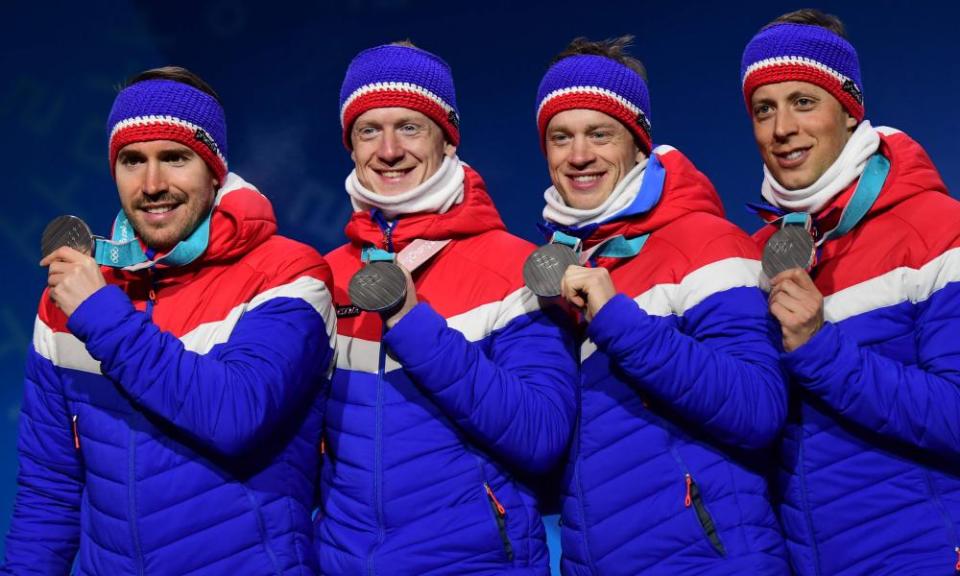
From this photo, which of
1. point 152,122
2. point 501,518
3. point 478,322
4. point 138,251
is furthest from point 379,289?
point 152,122

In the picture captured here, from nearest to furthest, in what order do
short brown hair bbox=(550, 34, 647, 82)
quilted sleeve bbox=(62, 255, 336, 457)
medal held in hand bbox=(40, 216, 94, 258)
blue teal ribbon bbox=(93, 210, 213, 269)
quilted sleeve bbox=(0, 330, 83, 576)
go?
1. quilted sleeve bbox=(62, 255, 336, 457)
2. medal held in hand bbox=(40, 216, 94, 258)
3. blue teal ribbon bbox=(93, 210, 213, 269)
4. quilted sleeve bbox=(0, 330, 83, 576)
5. short brown hair bbox=(550, 34, 647, 82)

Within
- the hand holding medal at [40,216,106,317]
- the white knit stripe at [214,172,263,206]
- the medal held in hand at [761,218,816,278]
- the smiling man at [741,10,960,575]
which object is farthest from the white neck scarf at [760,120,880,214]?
the hand holding medal at [40,216,106,317]

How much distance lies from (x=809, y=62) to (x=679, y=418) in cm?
119

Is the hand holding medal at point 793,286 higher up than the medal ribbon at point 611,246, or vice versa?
the medal ribbon at point 611,246

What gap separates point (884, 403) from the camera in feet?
8.34

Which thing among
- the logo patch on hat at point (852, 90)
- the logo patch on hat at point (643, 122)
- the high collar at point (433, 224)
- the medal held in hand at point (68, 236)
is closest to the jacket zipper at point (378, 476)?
the high collar at point (433, 224)

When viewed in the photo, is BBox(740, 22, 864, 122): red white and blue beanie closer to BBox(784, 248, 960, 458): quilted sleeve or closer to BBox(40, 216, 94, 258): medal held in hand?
BBox(784, 248, 960, 458): quilted sleeve

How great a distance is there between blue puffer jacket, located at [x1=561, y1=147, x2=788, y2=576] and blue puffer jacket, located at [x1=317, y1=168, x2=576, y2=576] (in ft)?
0.45

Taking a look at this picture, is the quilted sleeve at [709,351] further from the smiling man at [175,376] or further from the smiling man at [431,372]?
the smiling man at [175,376]

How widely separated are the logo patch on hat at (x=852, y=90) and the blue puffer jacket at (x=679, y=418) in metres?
0.59

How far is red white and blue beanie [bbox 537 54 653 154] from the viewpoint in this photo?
310 centimetres

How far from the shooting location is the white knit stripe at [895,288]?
8.63 ft

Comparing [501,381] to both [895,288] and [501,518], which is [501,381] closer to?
[501,518]

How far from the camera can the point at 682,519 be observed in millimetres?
2662
